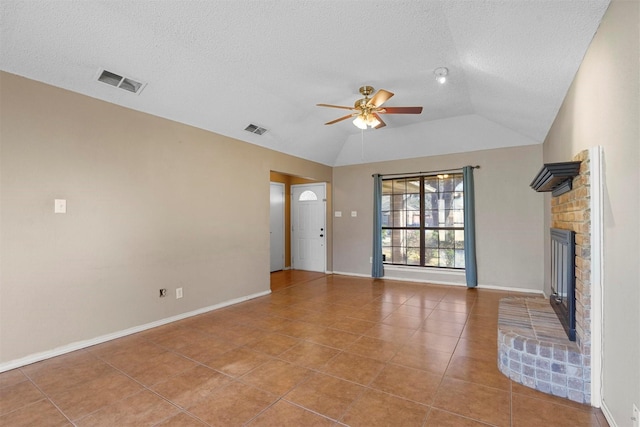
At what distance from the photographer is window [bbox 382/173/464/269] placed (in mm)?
5893

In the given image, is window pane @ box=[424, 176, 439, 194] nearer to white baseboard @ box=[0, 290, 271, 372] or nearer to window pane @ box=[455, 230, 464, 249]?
window pane @ box=[455, 230, 464, 249]

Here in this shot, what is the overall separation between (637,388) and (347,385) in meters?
1.66

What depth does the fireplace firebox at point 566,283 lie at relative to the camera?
2.36 meters

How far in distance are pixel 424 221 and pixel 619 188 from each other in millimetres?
4476

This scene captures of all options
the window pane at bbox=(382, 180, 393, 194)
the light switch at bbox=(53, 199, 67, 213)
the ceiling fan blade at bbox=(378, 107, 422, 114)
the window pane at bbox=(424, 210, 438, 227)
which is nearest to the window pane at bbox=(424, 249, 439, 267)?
the window pane at bbox=(424, 210, 438, 227)

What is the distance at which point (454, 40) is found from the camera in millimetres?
2641

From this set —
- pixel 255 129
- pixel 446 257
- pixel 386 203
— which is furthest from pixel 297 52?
pixel 446 257

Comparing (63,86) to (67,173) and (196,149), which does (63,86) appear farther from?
(196,149)

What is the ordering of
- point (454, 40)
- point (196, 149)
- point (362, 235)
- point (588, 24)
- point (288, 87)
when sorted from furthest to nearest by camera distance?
point (362, 235) → point (196, 149) → point (288, 87) → point (454, 40) → point (588, 24)

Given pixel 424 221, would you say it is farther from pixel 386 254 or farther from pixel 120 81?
pixel 120 81

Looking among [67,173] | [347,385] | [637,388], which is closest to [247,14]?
[67,173]

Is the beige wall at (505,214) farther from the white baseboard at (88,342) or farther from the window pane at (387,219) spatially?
the white baseboard at (88,342)

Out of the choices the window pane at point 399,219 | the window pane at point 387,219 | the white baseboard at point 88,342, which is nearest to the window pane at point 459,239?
the window pane at point 399,219

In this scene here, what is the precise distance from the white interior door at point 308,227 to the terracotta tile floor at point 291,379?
10.9 feet
